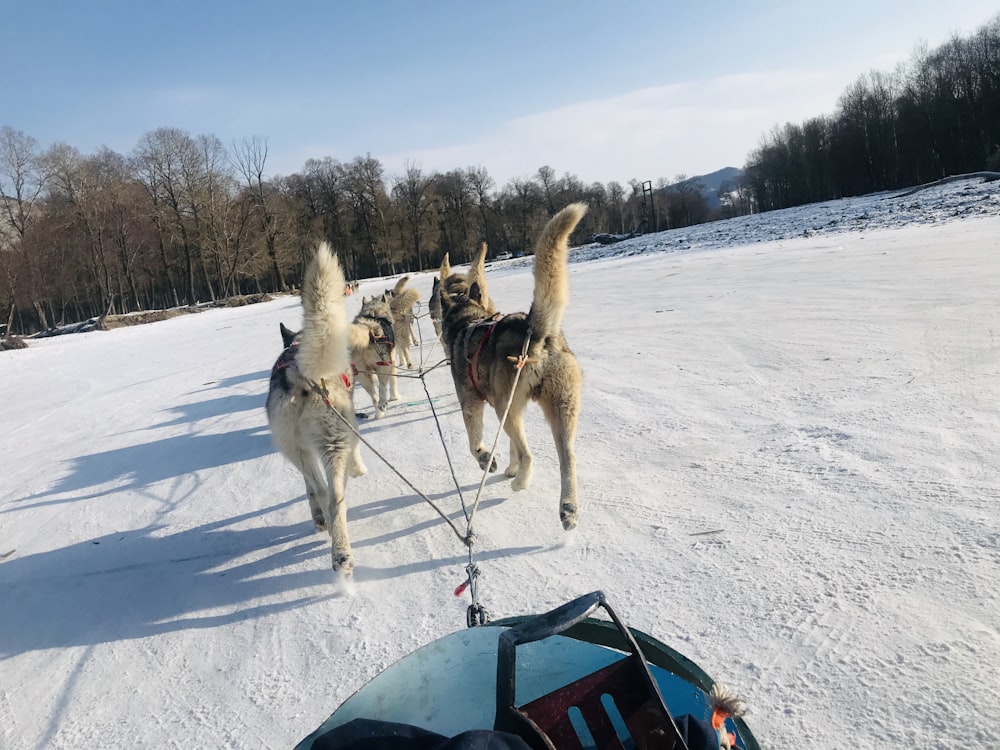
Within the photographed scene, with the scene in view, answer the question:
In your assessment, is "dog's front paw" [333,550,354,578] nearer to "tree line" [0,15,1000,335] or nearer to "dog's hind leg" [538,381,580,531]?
"dog's hind leg" [538,381,580,531]

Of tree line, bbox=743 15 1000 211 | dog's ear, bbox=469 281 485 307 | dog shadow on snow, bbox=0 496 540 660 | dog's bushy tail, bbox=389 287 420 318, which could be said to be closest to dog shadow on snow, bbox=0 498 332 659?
dog shadow on snow, bbox=0 496 540 660

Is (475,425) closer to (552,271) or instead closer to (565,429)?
(565,429)

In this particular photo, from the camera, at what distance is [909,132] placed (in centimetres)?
5541

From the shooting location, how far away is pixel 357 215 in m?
63.2

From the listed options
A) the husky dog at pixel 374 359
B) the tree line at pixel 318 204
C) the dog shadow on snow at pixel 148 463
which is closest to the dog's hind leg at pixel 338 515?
the dog shadow on snow at pixel 148 463

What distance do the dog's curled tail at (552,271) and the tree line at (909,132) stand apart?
174 ft

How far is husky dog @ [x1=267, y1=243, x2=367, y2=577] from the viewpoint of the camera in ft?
11.7

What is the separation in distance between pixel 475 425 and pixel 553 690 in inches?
116

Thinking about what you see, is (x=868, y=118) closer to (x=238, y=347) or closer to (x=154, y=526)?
(x=238, y=347)

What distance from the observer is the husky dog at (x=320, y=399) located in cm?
357

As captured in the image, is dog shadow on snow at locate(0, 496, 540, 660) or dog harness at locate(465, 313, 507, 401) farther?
dog harness at locate(465, 313, 507, 401)

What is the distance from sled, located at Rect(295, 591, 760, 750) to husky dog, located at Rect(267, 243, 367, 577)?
1784mm

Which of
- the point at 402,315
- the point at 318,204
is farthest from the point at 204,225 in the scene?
the point at 402,315

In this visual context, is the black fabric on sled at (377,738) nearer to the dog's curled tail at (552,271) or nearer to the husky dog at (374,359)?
the dog's curled tail at (552,271)
